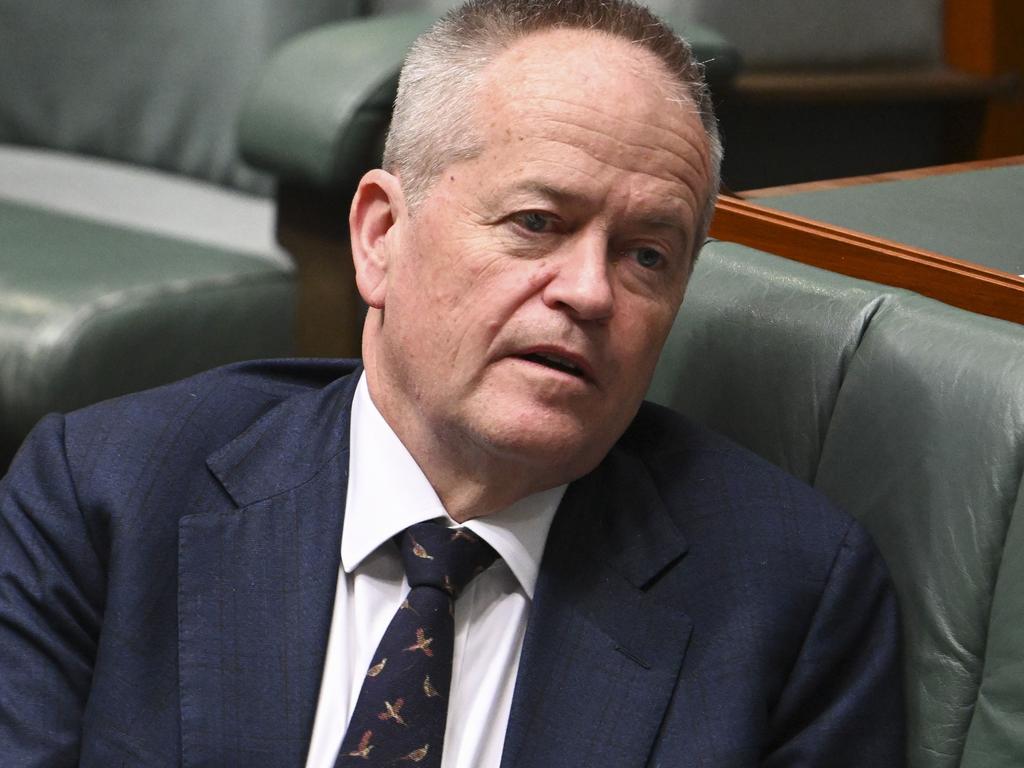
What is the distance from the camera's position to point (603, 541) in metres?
1.10

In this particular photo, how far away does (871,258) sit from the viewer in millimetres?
1198

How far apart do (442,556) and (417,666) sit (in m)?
0.08

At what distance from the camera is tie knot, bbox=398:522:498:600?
105 centimetres

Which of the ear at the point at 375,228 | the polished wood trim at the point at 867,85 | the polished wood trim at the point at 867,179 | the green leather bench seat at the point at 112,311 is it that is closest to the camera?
the ear at the point at 375,228

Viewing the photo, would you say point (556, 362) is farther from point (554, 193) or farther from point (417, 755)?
point (417, 755)

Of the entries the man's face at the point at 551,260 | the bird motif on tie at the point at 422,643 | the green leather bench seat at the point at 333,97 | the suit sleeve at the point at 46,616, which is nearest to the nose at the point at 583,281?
the man's face at the point at 551,260

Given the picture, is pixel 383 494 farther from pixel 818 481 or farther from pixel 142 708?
pixel 818 481

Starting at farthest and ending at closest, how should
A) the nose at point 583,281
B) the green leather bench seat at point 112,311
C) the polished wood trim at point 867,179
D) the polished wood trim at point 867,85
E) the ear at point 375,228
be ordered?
the polished wood trim at point 867,85 → the green leather bench seat at point 112,311 → the polished wood trim at point 867,179 → the ear at point 375,228 → the nose at point 583,281

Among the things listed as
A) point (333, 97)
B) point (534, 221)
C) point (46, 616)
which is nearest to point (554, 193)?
point (534, 221)

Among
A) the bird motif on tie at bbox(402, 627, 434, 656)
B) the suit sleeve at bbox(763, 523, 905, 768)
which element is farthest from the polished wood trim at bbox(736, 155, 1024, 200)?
the bird motif on tie at bbox(402, 627, 434, 656)

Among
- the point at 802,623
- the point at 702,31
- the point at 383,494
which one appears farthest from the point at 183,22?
the point at 802,623

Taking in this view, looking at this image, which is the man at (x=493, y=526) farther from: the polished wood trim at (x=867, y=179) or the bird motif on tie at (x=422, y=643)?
the polished wood trim at (x=867, y=179)

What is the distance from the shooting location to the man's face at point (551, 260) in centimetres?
101

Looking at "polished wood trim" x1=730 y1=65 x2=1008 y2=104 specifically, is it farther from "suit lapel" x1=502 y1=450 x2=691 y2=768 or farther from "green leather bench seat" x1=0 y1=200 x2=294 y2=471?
"suit lapel" x1=502 y1=450 x2=691 y2=768
